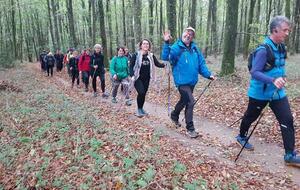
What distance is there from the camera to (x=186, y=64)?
7688 millimetres

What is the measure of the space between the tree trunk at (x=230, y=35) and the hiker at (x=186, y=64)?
6901 millimetres

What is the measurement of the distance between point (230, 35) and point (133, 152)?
380 inches

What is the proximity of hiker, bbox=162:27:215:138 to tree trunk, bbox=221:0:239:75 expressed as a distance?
690 cm

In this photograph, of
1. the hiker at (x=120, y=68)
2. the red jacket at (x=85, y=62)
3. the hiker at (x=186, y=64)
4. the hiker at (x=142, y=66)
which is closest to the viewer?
the hiker at (x=186, y=64)

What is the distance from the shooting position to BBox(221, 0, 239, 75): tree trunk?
1409cm

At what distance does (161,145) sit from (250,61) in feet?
8.01

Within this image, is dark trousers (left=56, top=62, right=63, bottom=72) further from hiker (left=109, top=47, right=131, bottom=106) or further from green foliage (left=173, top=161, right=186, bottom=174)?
green foliage (left=173, top=161, right=186, bottom=174)

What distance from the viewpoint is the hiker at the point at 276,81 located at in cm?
577

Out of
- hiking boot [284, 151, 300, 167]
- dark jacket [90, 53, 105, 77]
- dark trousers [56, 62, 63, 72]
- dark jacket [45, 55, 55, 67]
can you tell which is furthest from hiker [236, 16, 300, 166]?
dark trousers [56, 62, 63, 72]

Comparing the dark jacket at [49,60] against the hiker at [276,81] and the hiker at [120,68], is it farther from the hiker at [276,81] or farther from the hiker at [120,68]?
the hiker at [276,81]

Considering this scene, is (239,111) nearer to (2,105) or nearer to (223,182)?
(223,182)

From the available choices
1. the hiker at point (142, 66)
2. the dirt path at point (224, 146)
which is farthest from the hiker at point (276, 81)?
the hiker at point (142, 66)

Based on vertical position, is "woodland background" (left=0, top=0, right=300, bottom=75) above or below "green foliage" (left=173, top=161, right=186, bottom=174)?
above

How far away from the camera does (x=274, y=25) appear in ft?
19.2
